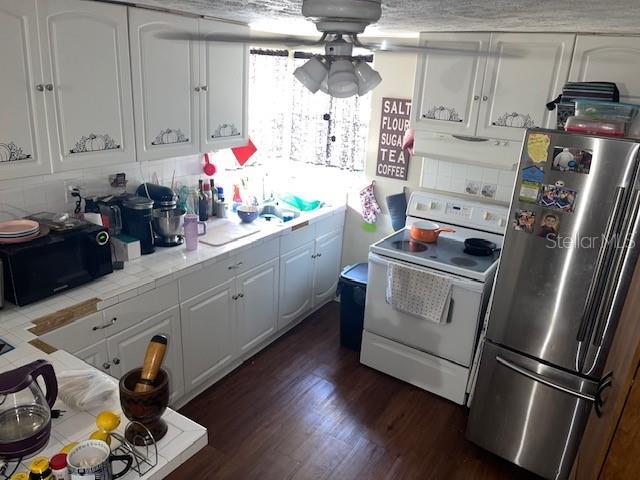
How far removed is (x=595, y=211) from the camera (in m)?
2.07

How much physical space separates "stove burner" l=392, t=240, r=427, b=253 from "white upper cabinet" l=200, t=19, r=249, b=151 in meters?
1.26

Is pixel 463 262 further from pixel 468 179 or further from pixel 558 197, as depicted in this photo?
pixel 558 197

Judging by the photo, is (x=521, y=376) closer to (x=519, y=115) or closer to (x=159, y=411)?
(x=519, y=115)

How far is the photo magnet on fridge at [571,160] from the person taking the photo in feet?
6.76

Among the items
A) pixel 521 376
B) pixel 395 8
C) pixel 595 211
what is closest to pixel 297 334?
pixel 521 376

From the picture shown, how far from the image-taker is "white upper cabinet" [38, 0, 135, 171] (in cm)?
203

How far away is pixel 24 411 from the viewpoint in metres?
1.25

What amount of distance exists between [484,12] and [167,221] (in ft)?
6.22

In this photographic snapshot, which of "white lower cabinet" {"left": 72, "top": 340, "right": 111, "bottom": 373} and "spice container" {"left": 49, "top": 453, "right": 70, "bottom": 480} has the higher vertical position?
"spice container" {"left": 49, "top": 453, "right": 70, "bottom": 480}

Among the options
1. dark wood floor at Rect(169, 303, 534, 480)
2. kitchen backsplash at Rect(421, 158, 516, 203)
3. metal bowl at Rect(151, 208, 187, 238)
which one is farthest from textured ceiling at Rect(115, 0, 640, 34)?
dark wood floor at Rect(169, 303, 534, 480)

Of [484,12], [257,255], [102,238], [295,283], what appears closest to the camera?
[484,12]

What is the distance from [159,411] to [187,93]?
1.96 metres

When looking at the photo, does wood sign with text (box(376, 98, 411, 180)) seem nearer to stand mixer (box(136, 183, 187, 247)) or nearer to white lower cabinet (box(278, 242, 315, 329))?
white lower cabinet (box(278, 242, 315, 329))

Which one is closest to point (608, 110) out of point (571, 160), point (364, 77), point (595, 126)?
point (595, 126)
